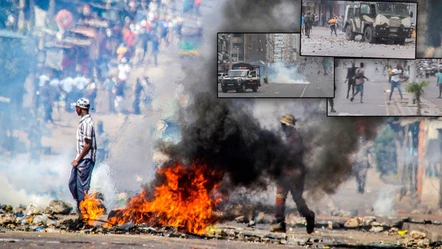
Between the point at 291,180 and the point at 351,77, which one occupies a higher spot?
the point at 351,77

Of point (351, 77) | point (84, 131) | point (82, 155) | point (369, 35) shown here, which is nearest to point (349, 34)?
point (369, 35)

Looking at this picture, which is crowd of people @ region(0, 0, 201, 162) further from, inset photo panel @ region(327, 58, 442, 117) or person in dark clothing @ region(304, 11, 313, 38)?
inset photo panel @ region(327, 58, 442, 117)

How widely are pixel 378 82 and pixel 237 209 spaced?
2288mm

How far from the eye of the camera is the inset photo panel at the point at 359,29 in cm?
1092

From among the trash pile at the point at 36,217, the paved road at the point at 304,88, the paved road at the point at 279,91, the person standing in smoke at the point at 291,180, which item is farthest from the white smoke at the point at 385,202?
the trash pile at the point at 36,217

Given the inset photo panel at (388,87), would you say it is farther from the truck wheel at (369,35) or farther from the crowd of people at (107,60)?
the crowd of people at (107,60)

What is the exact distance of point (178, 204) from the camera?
1091 cm

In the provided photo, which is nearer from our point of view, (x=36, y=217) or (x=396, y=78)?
(x=36, y=217)

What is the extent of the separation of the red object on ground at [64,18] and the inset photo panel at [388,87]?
322cm

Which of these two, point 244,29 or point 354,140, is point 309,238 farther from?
point 244,29

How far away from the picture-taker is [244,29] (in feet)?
35.5

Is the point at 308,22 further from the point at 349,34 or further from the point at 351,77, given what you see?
the point at 351,77

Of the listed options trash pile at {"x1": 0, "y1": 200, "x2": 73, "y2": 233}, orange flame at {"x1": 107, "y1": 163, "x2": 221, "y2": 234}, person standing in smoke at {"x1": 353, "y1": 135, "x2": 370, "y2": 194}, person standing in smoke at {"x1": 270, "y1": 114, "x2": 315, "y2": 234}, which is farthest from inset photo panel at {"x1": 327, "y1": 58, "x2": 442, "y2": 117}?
trash pile at {"x1": 0, "y1": 200, "x2": 73, "y2": 233}

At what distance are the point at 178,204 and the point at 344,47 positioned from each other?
108 inches
